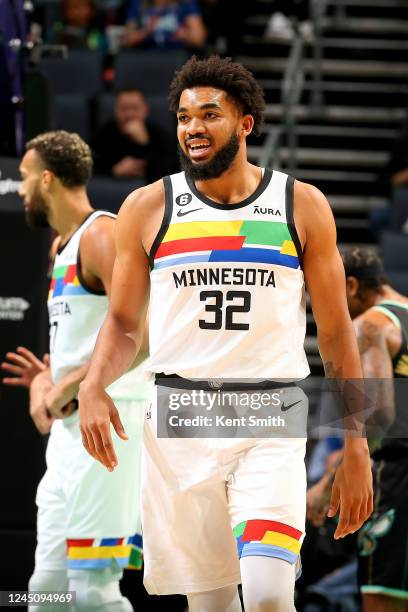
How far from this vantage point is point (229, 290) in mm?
3896

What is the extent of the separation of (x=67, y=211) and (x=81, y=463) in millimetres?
1145

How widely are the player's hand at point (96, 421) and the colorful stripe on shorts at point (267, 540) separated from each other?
20.2 inches

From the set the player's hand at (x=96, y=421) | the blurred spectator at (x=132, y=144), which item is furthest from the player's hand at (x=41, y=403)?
the blurred spectator at (x=132, y=144)

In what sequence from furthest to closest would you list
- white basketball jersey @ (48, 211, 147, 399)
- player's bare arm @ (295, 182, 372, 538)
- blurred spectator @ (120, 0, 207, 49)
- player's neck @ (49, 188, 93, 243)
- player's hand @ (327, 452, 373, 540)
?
blurred spectator @ (120, 0, 207, 49), player's neck @ (49, 188, 93, 243), white basketball jersey @ (48, 211, 147, 399), player's bare arm @ (295, 182, 372, 538), player's hand @ (327, 452, 373, 540)

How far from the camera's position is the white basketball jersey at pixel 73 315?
16.5 feet

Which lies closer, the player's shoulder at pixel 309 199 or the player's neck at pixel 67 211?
the player's shoulder at pixel 309 199

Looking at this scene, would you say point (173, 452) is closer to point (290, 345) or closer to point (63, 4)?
point (290, 345)

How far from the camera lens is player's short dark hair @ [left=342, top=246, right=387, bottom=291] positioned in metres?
5.49

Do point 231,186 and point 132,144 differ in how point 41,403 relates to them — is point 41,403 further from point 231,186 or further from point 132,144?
point 132,144

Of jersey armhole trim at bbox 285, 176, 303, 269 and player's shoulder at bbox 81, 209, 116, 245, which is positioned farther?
player's shoulder at bbox 81, 209, 116, 245

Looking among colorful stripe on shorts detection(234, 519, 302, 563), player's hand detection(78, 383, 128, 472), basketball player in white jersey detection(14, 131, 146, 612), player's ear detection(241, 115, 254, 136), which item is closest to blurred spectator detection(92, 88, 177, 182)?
basketball player in white jersey detection(14, 131, 146, 612)

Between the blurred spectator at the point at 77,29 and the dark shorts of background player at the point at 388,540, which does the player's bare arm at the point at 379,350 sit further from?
the blurred spectator at the point at 77,29

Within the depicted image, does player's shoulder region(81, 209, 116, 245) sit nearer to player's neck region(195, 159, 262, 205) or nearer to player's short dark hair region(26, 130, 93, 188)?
player's short dark hair region(26, 130, 93, 188)

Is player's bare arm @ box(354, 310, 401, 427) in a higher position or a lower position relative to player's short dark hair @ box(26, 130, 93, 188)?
lower
